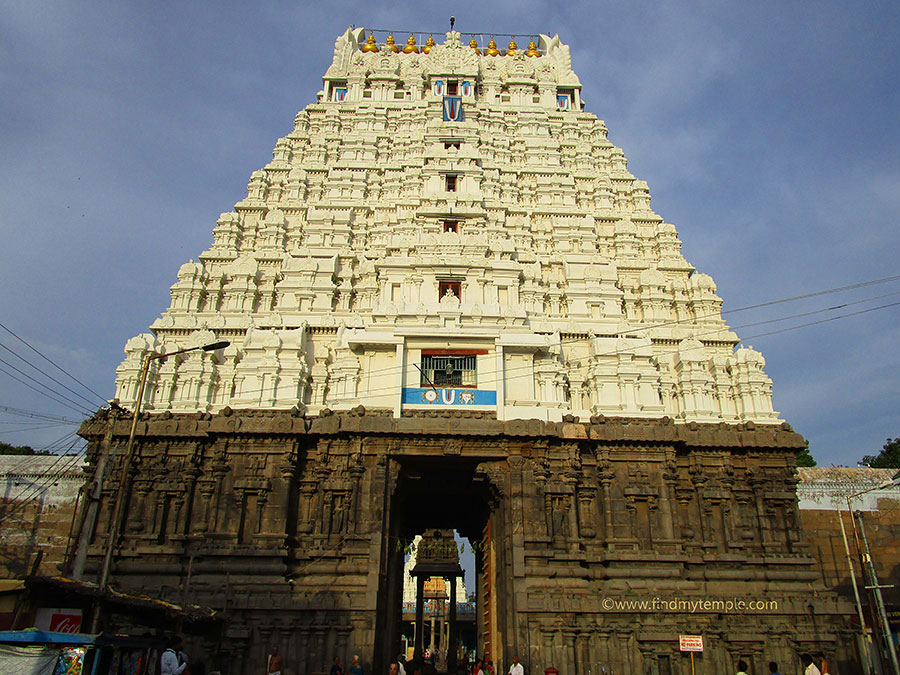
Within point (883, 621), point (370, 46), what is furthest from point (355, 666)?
point (370, 46)

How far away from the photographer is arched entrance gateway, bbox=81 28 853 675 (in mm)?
20953

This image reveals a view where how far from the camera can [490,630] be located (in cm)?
2555

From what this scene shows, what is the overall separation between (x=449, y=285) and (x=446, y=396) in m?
5.68

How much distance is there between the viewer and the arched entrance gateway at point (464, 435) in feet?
68.7

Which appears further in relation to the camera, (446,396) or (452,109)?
(452,109)

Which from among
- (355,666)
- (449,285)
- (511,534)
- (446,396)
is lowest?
(355,666)

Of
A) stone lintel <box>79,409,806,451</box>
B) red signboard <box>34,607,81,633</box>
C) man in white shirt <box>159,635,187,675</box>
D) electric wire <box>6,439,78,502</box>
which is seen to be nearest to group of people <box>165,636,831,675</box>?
man in white shirt <box>159,635,187,675</box>

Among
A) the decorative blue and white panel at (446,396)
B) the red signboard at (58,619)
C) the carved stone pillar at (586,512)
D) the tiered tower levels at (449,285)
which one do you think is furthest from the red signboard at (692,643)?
the red signboard at (58,619)

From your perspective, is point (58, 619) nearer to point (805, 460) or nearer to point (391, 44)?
point (391, 44)

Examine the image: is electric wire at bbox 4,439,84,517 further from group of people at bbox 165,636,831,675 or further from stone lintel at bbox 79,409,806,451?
group of people at bbox 165,636,831,675

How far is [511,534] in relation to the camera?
72.5 feet

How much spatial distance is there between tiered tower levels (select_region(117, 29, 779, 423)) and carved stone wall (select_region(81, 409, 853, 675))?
149cm

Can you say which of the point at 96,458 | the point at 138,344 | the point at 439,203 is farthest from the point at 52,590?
the point at 439,203

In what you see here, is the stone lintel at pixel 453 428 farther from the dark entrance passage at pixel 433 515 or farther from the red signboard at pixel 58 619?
the red signboard at pixel 58 619
